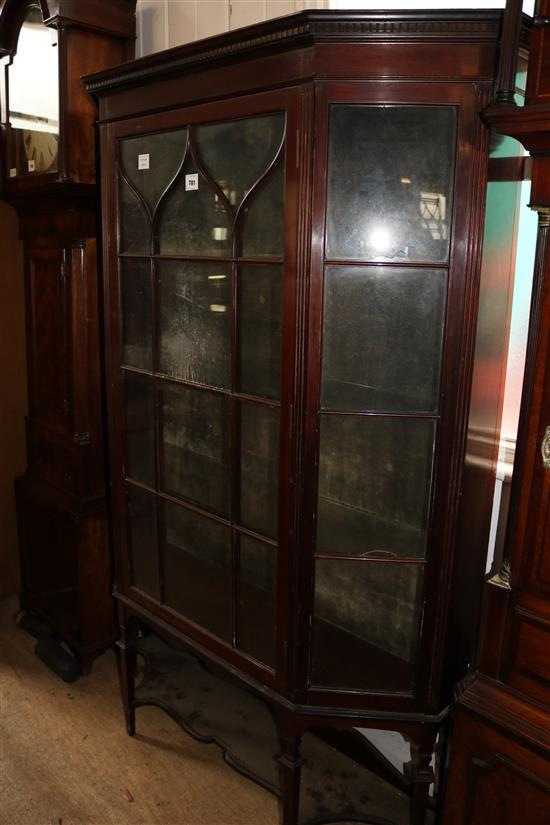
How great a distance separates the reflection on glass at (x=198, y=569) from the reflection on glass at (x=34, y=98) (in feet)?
3.91

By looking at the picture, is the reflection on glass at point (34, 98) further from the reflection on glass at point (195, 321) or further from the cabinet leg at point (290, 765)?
the cabinet leg at point (290, 765)

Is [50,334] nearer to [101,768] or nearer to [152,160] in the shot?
[152,160]

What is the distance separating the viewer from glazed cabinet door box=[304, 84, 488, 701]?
4.07 ft

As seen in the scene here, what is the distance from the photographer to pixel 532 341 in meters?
1.19

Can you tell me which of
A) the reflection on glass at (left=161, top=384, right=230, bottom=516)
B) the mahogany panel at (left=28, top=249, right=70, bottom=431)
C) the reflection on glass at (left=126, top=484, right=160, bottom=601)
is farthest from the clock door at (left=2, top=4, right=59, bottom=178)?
the reflection on glass at (left=126, top=484, right=160, bottom=601)

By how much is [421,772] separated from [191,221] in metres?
1.33

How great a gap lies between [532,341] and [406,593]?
1.91 ft

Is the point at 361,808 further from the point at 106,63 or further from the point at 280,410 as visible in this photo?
the point at 106,63

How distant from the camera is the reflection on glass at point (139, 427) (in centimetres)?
175

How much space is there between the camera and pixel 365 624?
1478 mm

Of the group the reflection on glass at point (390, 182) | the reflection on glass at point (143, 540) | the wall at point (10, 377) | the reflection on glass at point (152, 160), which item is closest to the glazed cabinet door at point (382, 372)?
the reflection on glass at point (390, 182)

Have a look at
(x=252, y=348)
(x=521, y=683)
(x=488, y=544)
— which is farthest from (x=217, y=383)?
(x=521, y=683)

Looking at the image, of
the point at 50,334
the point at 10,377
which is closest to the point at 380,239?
the point at 50,334

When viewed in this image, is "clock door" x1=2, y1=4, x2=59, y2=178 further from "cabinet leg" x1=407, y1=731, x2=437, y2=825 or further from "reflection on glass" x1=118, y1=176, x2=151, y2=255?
"cabinet leg" x1=407, y1=731, x2=437, y2=825
